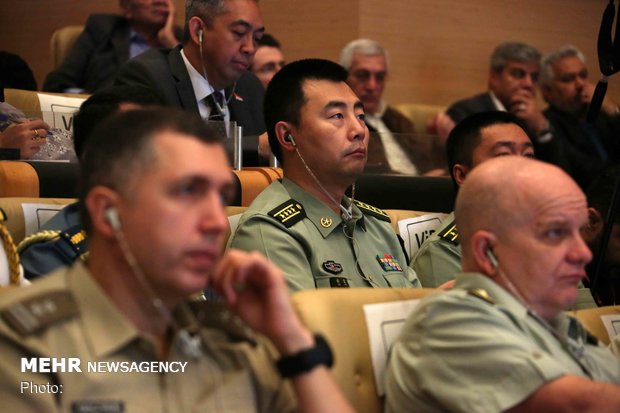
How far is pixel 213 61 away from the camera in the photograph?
12.6 ft

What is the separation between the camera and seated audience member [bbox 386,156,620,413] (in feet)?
5.85

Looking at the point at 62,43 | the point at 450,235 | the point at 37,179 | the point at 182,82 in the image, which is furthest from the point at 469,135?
the point at 62,43

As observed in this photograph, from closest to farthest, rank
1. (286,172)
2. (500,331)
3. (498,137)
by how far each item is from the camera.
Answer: (500,331) → (286,172) → (498,137)

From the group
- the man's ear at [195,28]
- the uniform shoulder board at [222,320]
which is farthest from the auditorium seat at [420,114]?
the uniform shoulder board at [222,320]

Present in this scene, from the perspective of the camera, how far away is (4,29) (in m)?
6.81

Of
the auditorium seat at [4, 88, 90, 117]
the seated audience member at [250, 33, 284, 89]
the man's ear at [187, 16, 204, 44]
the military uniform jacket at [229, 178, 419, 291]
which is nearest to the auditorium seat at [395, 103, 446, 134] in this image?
the seated audience member at [250, 33, 284, 89]

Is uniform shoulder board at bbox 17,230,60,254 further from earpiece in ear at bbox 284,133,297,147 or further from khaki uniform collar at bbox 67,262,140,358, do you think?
earpiece in ear at bbox 284,133,297,147

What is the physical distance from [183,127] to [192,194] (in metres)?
0.12

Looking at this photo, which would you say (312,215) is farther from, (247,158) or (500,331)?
(500,331)

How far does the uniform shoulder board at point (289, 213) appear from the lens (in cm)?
265

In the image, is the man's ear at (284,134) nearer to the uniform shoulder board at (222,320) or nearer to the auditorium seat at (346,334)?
the auditorium seat at (346,334)

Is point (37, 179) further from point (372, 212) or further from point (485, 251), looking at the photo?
point (485, 251)

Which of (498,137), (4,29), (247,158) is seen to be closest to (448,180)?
(498,137)

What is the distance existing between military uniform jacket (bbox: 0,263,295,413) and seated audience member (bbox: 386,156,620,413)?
35 cm
